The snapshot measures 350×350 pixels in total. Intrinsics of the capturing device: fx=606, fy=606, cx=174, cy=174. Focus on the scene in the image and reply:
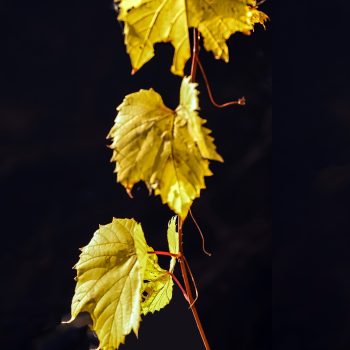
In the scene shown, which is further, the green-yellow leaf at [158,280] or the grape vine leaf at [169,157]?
the green-yellow leaf at [158,280]

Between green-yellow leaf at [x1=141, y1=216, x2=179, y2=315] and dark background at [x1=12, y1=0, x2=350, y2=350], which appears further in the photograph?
dark background at [x1=12, y1=0, x2=350, y2=350]

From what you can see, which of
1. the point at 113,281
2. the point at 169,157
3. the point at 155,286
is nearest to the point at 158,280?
the point at 155,286

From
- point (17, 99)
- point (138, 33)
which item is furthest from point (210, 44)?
point (17, 99)

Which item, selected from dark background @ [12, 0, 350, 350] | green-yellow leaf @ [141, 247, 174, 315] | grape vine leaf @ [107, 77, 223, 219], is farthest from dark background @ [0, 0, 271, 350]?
grape vine leaf @ [107, 77, 223, 219]

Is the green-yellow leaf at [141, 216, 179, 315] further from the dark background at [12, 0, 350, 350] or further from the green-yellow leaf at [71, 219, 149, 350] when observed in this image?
the dark background at [12, 0, 350, 350]

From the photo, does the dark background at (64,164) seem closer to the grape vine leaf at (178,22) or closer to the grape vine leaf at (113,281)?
the grape vine leaf at (113,281)

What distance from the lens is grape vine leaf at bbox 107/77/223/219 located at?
0.57 m

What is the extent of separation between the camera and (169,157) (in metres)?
0.59

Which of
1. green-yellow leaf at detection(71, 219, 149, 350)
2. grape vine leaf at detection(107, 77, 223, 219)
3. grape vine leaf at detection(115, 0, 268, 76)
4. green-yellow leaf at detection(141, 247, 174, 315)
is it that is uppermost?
grape vine leaf at detection(115, 0, 268, 76)

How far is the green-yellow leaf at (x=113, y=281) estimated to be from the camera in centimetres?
68

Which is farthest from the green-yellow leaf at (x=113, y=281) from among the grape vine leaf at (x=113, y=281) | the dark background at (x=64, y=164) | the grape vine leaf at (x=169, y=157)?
the dark background at (x=64, y=164)

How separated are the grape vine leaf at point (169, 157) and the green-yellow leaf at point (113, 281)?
13 centimetres

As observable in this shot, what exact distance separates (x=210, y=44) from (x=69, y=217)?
1.07 m

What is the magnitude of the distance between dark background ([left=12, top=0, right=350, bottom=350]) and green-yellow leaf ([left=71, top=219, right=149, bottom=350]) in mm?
811
